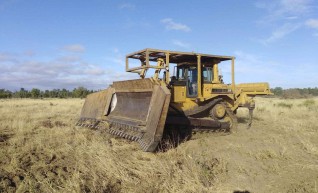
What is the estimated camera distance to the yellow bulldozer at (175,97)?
7.79 metres

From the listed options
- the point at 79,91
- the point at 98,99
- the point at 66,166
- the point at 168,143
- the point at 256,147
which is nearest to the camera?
the point at 66,166

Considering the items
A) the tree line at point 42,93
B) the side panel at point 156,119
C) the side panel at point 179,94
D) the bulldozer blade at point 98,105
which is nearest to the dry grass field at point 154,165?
the side panel at point 156,119

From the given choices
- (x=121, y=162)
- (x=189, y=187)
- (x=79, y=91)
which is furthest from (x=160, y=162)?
(x=79, y=91)

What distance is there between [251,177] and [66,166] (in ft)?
11.2

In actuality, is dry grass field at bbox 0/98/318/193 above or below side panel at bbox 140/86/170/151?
below

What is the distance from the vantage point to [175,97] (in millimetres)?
8695

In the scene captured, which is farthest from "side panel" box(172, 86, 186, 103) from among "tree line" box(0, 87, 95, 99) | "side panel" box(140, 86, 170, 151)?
"tree line" box(0, 87, 95, 99)

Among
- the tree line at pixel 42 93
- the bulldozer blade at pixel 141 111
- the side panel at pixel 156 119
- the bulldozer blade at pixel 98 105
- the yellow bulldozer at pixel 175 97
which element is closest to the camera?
the side panel at pixel 156 119

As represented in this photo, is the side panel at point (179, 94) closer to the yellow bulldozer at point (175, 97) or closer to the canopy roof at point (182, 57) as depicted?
the yellow bulldozer at point (175, 97)

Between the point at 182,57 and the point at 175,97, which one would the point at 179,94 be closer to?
the point at 175,97

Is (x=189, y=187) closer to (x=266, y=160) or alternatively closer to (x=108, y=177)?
(x=108, y=177)

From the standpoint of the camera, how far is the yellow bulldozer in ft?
25.6

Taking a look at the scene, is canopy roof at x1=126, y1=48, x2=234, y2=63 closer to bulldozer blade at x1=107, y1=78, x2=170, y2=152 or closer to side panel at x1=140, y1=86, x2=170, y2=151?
bulldozer blade at x1=107, y1=78, x2=170, y2=152

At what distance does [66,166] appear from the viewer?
571cm
